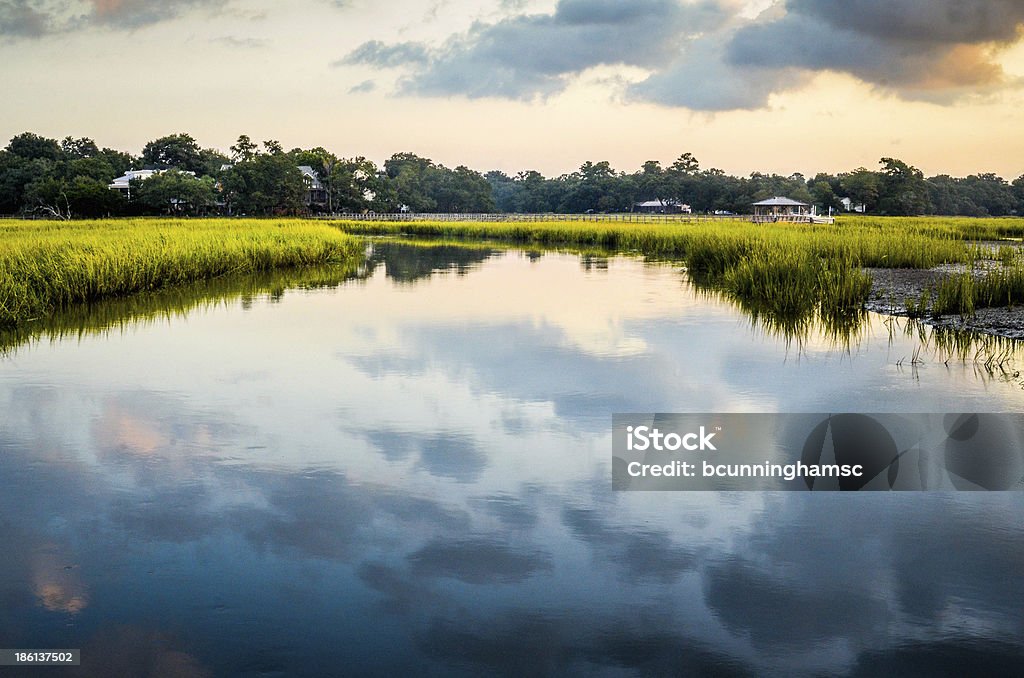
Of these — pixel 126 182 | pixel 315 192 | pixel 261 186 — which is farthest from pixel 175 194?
pixel 315 192

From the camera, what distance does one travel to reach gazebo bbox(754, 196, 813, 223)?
3036 inches

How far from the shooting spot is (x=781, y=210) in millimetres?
83625

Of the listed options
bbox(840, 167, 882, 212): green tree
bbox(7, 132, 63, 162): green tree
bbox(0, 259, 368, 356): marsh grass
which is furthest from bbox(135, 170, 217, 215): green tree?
bbox(840, 167, 882, 212): green tree

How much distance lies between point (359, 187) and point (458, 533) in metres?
89.2

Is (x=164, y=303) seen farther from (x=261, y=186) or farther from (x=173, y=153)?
(x=173, y=153)

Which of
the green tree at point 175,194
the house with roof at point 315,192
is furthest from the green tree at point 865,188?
the green tree at point 175,194

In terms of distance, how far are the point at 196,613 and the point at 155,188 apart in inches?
2996

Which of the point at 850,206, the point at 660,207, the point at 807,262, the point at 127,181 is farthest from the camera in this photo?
the point at 660,207

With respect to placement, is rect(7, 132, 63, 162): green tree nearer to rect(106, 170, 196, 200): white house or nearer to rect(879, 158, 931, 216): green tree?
rect(106, 170, 196, 200): white house

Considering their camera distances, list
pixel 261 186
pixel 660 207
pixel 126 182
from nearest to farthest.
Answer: pixel 261 186
pixel 126 182
pixel 660 207

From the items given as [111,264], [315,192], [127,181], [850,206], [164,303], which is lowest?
[164,303]

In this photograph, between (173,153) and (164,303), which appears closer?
(164,303)

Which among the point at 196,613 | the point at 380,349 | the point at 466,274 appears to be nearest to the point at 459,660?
the point at 196,613

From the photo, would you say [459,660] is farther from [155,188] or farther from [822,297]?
[155,188]
